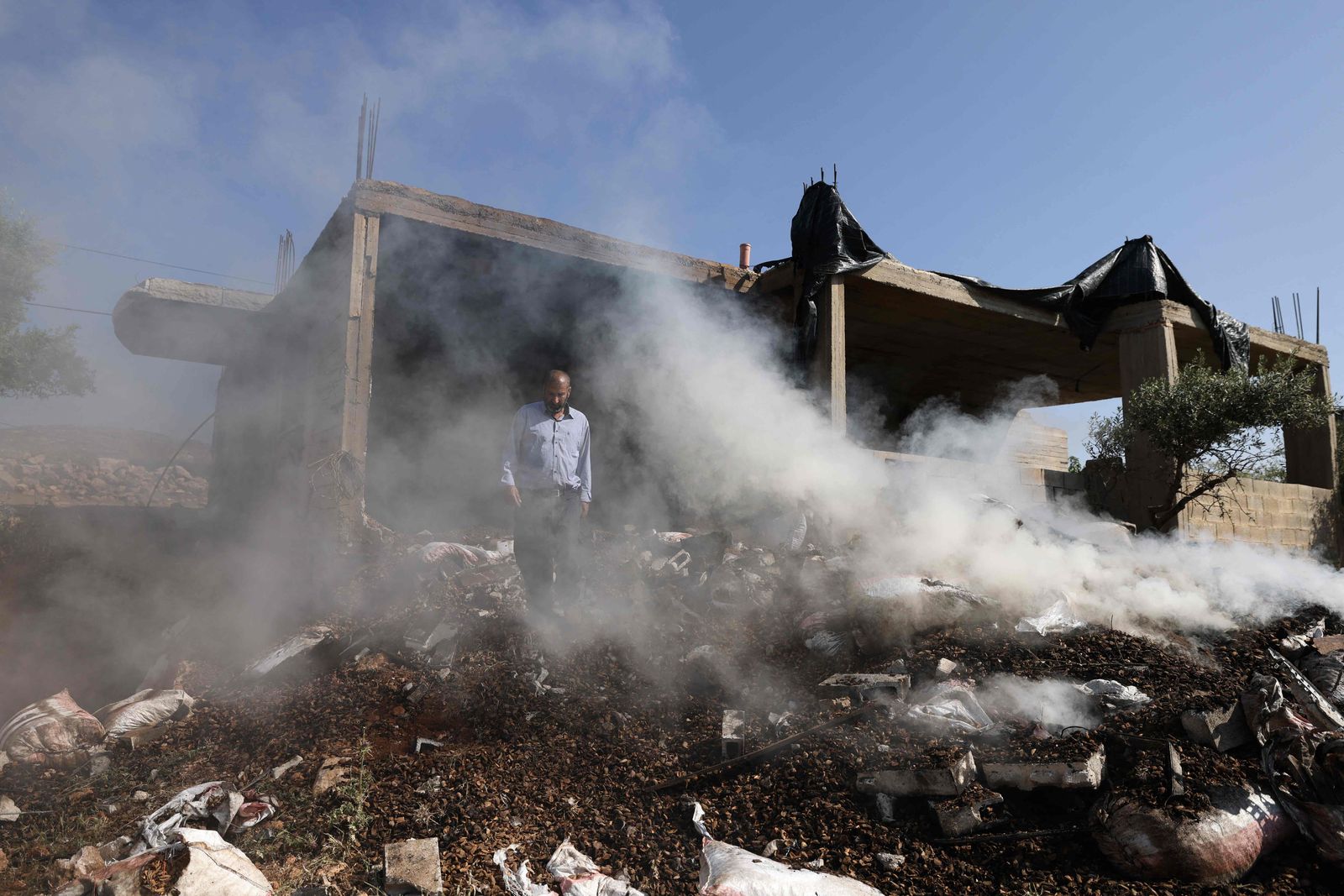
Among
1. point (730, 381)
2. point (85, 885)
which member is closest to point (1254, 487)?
point (730, 381)

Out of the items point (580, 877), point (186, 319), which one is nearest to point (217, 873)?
point (580, 877)

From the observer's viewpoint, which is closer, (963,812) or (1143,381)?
(963,812)

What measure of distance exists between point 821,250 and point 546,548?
396cm

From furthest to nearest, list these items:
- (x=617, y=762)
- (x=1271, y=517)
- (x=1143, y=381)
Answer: (x=1271, y=517), (x=1143, y=381), (x=617, y=762)

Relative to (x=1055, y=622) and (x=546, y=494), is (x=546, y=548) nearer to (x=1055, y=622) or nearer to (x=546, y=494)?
(x=546, y=494)

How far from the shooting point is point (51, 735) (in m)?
3.46

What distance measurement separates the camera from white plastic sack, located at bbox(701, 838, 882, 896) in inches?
89.7

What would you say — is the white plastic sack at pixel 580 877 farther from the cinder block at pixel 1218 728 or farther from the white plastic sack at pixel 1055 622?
the white plastic sack at pixel 1055 622

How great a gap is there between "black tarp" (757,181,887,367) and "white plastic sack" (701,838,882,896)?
5034mm

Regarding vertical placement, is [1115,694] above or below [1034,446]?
below

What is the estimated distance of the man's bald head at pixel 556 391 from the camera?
15.8 feet

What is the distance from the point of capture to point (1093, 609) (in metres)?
4.56

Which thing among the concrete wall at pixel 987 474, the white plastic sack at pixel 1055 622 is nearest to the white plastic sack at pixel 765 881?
the white plastic sack at pixel 1055 622

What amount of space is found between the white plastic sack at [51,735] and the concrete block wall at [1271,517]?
9.20m
